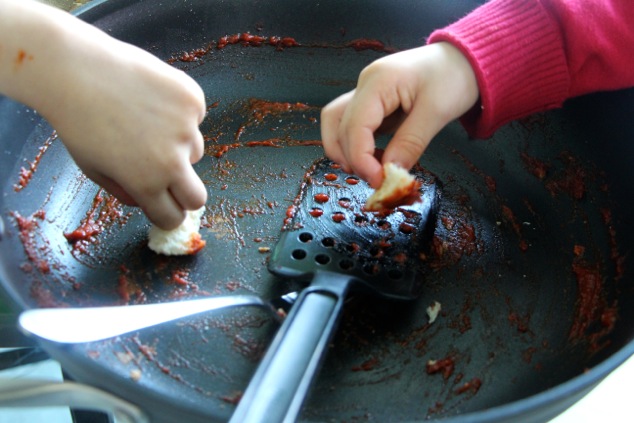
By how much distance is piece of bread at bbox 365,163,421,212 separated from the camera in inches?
20.5

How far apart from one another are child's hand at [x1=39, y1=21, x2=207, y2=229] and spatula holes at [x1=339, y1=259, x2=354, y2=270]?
0.50 ft

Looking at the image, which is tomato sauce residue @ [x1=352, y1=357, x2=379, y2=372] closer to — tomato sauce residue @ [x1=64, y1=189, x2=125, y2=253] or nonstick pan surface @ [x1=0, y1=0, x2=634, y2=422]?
nonstick pan surface @ [x1=0, y1=0, x2=634, y2=422]

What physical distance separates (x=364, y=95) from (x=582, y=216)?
292mm

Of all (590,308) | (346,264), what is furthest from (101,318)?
(590,308)

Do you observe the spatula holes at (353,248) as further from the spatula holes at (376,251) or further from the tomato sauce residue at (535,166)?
the tomato sauce residue at (535,166)

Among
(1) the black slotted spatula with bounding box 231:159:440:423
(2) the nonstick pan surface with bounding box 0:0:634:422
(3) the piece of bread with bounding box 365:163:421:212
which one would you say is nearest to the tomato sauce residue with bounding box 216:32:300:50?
(2) the nonstick pan surface with bounding box 0:0:634:422

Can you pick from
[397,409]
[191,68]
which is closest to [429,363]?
[397,409]

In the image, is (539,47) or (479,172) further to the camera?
(479,172)

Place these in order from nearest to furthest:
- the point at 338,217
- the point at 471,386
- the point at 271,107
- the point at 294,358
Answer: the point at 294,358, the point at 471,386, the point at 338,217, the point at 271,107

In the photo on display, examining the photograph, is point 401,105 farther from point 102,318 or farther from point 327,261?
point 102,318

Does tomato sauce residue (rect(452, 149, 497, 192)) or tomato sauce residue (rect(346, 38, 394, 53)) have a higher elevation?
tomato sauce residue (rect(346, 38, 394, 53))

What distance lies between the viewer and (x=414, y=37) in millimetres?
768

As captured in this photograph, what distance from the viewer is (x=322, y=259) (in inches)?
21.5

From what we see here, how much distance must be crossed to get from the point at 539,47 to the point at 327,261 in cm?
31
